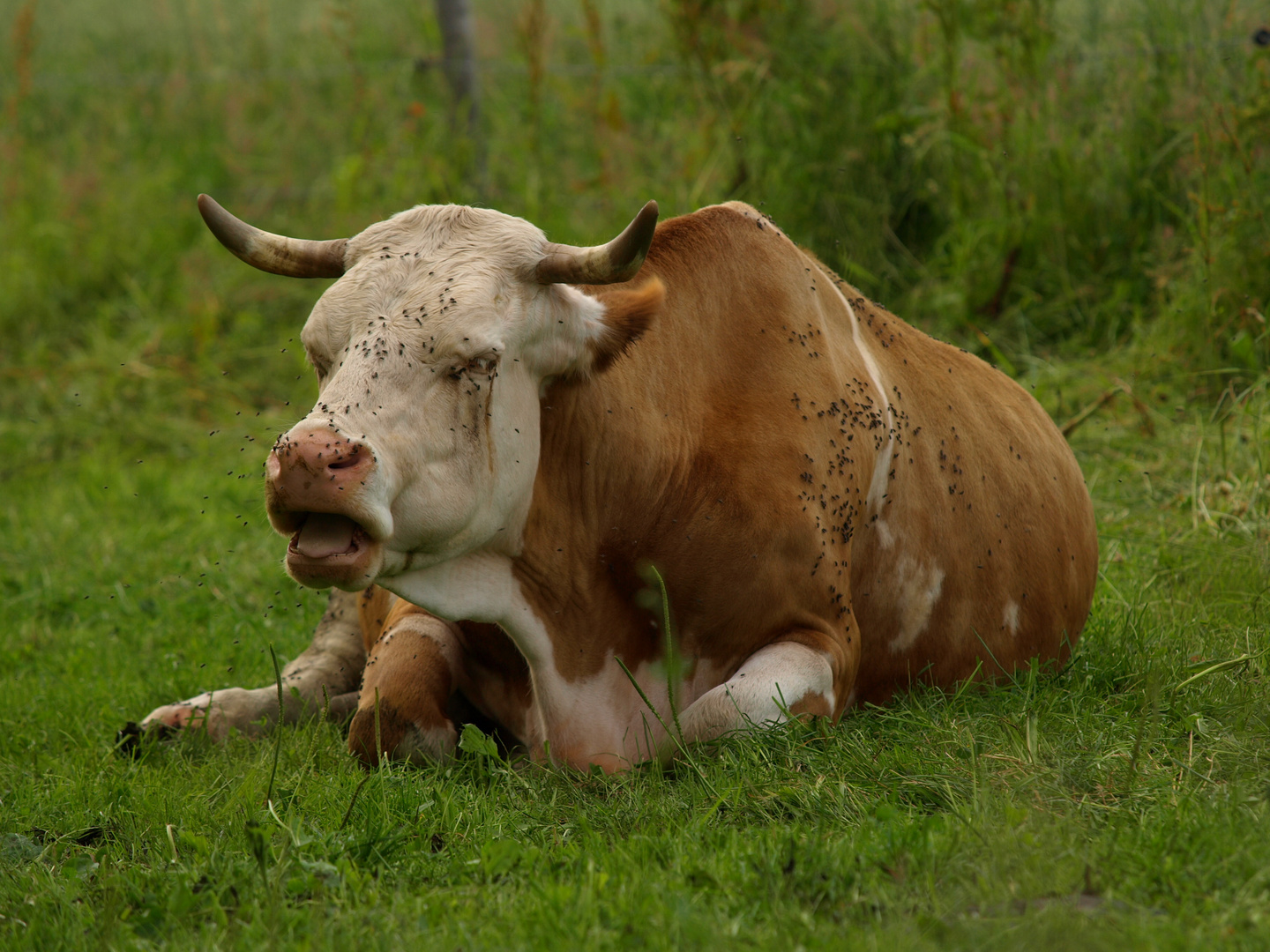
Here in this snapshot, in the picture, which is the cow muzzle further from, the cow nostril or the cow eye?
the cow eye

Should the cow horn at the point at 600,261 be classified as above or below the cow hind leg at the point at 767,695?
above

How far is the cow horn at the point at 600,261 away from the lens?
301 cm

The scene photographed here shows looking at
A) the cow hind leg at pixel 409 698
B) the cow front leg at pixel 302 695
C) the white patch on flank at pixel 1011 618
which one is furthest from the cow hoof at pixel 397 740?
the white patch on flank at pixel 1011 618

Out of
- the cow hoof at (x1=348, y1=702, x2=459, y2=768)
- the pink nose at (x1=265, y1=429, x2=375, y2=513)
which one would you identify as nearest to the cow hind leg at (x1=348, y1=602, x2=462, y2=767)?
the cow hoof at (x1=348, y1=702, x2=459, y2=768)

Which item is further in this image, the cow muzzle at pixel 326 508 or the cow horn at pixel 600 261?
the cow horn at pixel 600 261

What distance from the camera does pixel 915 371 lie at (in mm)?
4023

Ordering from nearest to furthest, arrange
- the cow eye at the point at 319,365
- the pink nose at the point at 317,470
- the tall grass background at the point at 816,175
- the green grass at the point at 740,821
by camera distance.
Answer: the green grass at the point at 740,821, the pink nose at the point at 317,470, the cow eye at the point at 319,365, the tall grass background at the point at 816,175

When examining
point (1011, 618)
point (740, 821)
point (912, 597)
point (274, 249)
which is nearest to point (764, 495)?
point (912, 597)

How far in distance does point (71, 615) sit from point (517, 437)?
9.87ft

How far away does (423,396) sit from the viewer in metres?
2.98

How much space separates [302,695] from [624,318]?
1769 mm

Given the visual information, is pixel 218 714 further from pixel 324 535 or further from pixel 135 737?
pixel 324 535

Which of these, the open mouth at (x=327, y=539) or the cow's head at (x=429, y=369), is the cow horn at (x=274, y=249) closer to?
the cow's head at (x=429, y=369)

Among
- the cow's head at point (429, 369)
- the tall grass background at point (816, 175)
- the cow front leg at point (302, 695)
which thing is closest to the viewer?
the cow's head at point (429, 369)
